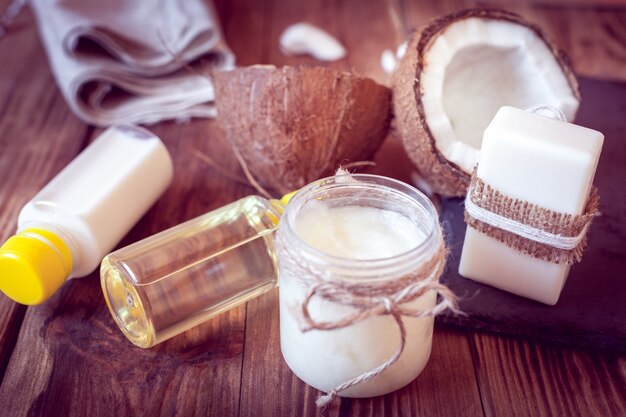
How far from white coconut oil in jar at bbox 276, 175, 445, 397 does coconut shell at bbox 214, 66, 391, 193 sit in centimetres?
17

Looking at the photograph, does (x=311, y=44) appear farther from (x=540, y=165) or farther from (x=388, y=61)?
(x=540, y=165)

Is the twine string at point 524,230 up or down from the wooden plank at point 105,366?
up

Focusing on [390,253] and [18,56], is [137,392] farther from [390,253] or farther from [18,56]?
[18,56]

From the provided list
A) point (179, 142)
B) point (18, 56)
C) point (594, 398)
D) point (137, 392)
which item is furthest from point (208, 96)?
point (594, 398)

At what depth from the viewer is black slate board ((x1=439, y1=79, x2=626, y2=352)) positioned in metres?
0.63

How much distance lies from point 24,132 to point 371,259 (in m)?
0.59

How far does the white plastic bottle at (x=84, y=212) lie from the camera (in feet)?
2.03

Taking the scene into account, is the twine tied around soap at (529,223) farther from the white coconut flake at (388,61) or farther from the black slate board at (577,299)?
the white coconut flake at (388,61)

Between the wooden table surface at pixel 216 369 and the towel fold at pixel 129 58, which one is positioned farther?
the towel fold at pixel 129 58

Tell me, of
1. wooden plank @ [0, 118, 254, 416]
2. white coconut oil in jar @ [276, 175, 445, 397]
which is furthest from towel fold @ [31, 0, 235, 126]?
white coconut oil in jar @ [276, 175, 445, 397]

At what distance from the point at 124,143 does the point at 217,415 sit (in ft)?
1.10

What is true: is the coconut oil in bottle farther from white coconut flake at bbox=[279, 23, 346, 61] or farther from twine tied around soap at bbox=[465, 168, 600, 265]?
white coconut flake at bbox=[279, 23, 346, 61]

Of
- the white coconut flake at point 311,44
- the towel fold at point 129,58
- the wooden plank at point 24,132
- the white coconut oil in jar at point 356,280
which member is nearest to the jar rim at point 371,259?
the white coconut oil in jar at point 356,280

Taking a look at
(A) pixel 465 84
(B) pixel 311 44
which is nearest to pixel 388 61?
(B) pixel 311 44
